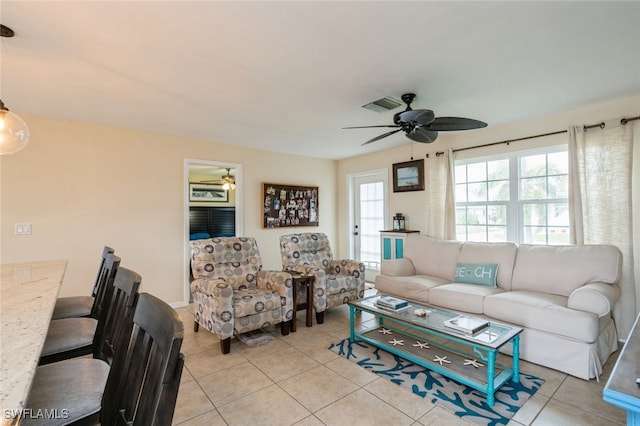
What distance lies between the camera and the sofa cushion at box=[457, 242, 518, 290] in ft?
10.9

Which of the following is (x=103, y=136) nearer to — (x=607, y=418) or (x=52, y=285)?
(x=52, y=285)

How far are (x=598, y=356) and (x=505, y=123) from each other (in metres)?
Answer: 2.70

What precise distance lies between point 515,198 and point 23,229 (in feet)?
19.2

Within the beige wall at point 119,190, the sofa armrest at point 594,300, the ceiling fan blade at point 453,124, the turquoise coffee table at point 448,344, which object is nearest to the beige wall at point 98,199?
the beige wall at point 119,190

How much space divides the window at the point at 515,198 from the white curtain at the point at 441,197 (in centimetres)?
23

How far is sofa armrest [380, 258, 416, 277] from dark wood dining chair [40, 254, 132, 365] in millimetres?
3040

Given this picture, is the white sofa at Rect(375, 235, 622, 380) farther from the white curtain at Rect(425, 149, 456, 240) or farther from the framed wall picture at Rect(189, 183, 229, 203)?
the framed wall picture at Rect(189, 183, 229, 203)

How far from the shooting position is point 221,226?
725 cm

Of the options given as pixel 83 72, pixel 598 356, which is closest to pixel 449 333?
pixel 598 356

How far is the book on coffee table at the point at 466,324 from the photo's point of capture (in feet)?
7.36

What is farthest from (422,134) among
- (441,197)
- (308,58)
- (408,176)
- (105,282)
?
(105,282)

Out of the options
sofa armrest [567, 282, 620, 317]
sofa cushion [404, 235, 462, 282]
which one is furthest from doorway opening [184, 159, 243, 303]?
sofa armrest [567, 282, 620, 317]

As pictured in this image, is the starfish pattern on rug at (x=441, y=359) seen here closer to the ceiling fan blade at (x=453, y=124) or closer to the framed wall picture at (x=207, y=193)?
the ceiling fan blade at (x=453, y=124)

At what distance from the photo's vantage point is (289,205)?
5457 millimetres
